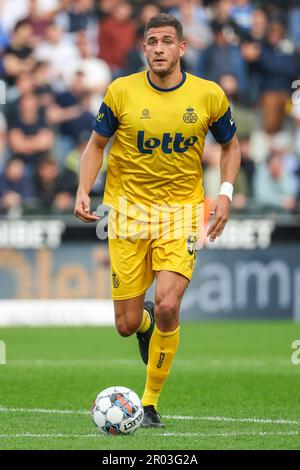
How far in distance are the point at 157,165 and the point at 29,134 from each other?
964cm

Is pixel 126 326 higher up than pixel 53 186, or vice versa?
pixel 126 326

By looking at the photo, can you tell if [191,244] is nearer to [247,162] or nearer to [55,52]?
[247,162]

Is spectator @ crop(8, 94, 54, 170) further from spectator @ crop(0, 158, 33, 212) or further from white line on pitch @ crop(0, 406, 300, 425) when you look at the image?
white line on pitch @ crop(0, 406, 300, 425)

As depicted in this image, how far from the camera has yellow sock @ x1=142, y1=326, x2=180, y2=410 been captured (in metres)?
7.95

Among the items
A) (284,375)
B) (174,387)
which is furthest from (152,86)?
(284,375)

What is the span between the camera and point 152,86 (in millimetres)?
8039

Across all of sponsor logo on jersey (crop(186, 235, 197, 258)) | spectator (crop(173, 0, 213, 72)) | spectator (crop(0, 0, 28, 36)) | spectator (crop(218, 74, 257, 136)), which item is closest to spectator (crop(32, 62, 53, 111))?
spectator (crop(0, 0, 28, 36))

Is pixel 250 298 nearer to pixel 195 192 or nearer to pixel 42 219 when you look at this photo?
pixel 42 219

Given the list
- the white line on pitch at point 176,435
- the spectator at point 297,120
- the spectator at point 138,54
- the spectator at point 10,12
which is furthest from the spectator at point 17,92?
the white line on pitch at point 176,435

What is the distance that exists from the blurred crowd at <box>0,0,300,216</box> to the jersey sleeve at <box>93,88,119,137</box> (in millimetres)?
8588

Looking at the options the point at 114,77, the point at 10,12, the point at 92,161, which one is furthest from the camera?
the point at 10,12

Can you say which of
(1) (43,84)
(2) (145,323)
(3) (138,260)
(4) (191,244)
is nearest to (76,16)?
(1) (43,84)

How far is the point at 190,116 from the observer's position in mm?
7934
